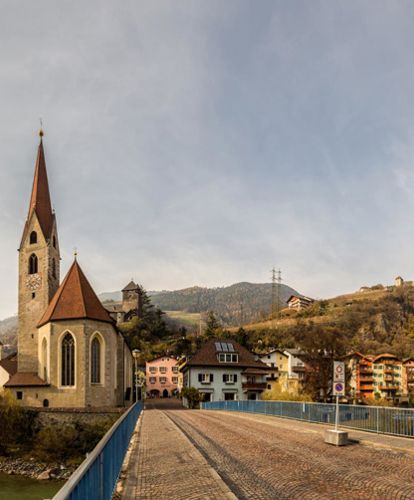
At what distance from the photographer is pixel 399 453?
42.5 ft

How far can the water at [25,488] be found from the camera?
98.4ft

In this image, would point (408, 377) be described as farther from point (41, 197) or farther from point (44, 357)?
point (41, 197)

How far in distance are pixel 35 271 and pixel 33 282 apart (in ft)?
4.39

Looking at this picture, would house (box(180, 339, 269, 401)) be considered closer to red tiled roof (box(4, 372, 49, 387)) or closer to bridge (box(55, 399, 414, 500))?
red tiled roof (box(4, 372, 49, 387))

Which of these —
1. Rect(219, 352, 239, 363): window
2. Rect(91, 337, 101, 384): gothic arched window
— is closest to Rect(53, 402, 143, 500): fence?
Rect(91, 337, 101, 384): gothic arched window

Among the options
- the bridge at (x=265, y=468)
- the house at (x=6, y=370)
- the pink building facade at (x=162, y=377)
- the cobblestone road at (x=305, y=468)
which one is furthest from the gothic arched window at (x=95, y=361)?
the pink building facade at (x=162, y=377)

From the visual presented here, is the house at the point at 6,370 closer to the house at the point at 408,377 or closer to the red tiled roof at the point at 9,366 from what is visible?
the red tiled roof at the point at 9,366

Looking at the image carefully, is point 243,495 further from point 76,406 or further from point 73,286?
point 73,286

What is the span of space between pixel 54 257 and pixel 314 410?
44.0 meters

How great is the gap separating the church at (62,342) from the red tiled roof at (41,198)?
1.11 meters

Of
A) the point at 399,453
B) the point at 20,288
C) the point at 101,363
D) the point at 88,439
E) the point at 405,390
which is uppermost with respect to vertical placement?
the point at 20,288

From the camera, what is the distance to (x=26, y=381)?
4891cm

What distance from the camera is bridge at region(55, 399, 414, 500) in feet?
27.6

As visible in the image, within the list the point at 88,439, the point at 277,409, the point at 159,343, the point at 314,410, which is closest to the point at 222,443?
the point at 314,410
